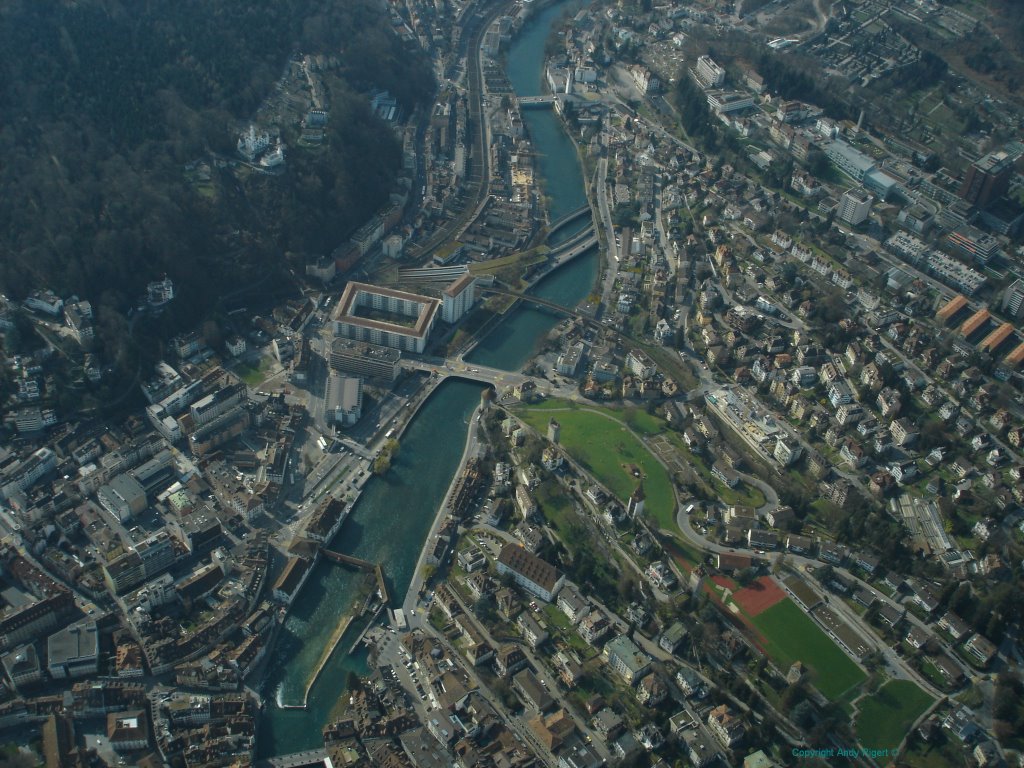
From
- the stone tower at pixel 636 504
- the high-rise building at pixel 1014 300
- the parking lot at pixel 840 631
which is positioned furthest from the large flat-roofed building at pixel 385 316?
the high-rise building at pixel 1014 300

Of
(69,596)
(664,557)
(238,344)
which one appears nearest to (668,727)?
(664,557)

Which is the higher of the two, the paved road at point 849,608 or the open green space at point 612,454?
the paved road at point 849,608

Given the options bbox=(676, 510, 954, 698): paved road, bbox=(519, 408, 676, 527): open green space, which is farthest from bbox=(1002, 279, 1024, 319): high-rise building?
bbox=(519, 408, 676, 527): open green space

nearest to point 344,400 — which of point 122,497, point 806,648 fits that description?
point 122,497

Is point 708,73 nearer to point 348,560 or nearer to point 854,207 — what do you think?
point 854,207

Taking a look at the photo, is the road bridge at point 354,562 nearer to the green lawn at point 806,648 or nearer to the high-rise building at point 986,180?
the green lawn at point 806,648

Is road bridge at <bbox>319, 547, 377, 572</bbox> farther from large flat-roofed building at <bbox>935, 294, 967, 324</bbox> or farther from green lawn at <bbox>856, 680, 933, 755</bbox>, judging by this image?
large flat-roofed building at <bbox>935, 294, 967, 324</bbox>
